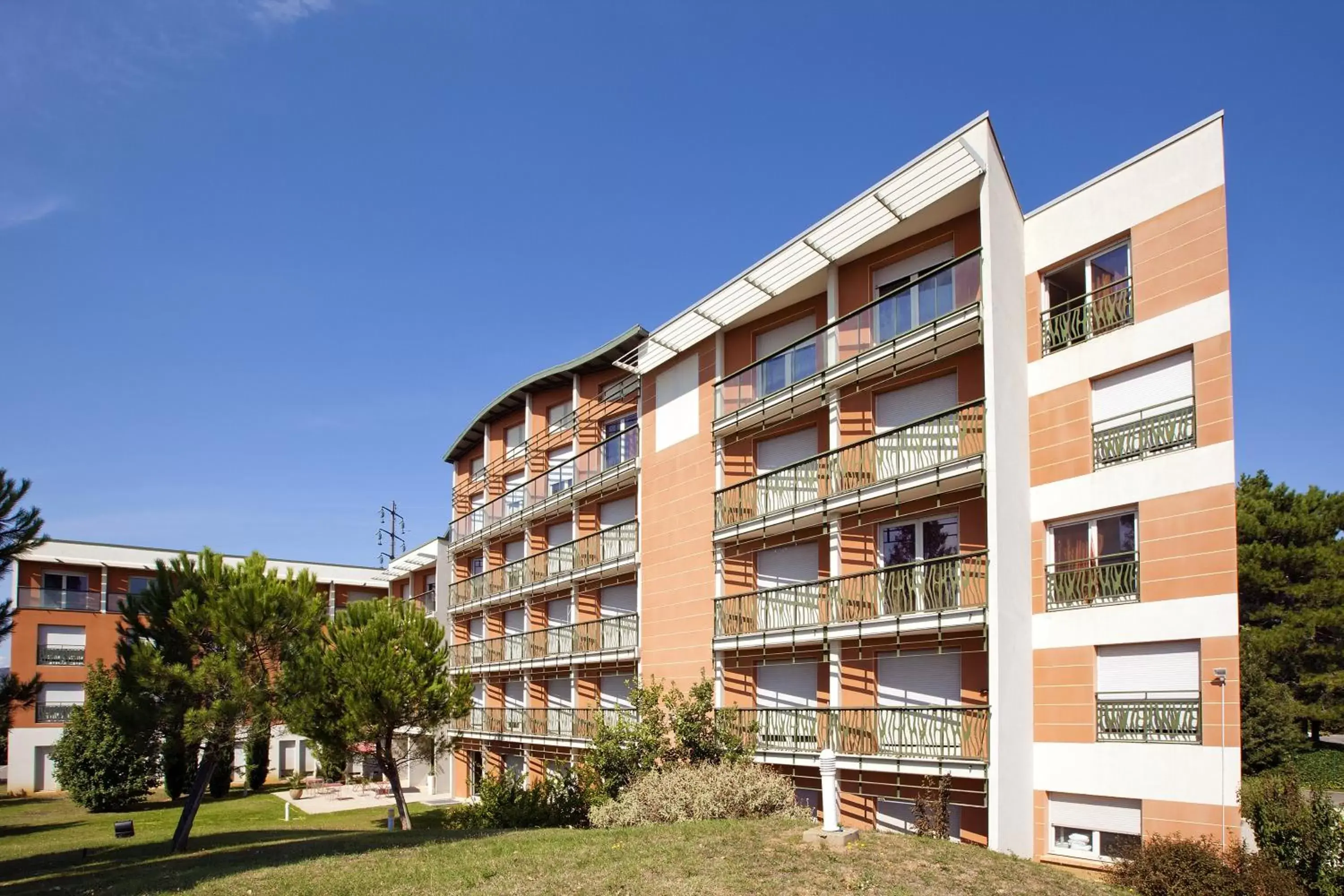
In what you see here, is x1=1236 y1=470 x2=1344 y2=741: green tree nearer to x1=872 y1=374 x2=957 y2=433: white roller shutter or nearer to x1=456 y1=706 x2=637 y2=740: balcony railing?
x1=872 y1=374 x2=957 y2=433: white roller shutter

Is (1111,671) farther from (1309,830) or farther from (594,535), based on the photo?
(594,535)

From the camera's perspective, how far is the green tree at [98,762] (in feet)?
111

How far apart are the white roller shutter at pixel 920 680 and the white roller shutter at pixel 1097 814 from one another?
2.27 meters

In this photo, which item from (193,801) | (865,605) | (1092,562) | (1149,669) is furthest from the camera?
(193,801)

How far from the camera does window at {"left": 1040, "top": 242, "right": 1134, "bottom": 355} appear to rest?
52.8ft

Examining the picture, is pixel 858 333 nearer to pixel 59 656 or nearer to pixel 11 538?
pixel 11 538

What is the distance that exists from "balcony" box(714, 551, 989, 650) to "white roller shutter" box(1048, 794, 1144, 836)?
3260 millimetres

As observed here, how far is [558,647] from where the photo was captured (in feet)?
99.9

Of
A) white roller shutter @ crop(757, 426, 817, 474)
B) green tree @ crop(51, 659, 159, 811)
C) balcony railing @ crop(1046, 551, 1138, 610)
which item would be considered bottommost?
green tree @ crop(51, 659, 159, 811)

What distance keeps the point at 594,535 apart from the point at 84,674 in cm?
2857

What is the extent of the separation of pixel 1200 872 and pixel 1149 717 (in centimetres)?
251

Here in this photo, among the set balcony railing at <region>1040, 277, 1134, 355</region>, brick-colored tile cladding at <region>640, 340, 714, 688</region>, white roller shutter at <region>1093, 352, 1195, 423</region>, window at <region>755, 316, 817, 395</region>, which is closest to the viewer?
→ white roller shutter at <region>1093, 352, 1195, 423</region>

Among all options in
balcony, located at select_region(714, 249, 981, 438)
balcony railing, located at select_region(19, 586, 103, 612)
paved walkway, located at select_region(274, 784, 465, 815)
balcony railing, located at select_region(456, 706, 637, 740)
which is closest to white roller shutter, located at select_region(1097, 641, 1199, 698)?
balcony, located at select_region(714, 249, 981, 438)

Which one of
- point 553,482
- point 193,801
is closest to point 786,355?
point 553,482
